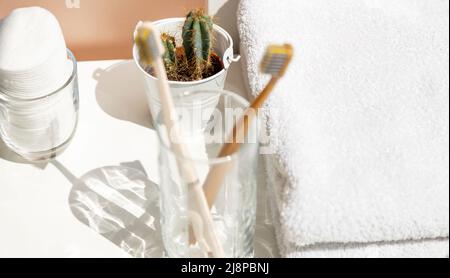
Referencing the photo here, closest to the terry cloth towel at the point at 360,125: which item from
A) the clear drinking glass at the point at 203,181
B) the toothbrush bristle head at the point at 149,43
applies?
the clear drinking glass at the point at 203,181

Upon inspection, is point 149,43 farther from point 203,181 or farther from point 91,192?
point 91,192

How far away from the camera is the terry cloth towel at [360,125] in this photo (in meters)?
0.48

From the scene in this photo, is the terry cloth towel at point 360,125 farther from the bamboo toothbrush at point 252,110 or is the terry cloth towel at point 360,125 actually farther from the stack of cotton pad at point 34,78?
the stack of cotton pad at point 34,78

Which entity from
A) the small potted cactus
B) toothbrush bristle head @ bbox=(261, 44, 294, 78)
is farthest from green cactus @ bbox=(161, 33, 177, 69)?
toothbrush bristle head @ bbox=(261, 44, 294, 78)

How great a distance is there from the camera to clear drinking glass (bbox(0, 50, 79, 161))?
1.96 ft

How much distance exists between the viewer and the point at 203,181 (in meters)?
0.50

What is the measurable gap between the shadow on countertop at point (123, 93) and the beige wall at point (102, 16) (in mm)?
31

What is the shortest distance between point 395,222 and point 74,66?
0.37 m

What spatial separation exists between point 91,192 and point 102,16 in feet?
0.75

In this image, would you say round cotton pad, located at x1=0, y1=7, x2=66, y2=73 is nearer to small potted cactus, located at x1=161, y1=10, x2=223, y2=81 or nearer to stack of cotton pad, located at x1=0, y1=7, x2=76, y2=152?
stack of cotton pad, located at x1=0, y1=7, x2=76, y2=152

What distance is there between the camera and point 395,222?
481mm

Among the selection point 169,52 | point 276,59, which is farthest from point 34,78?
point 276,59
